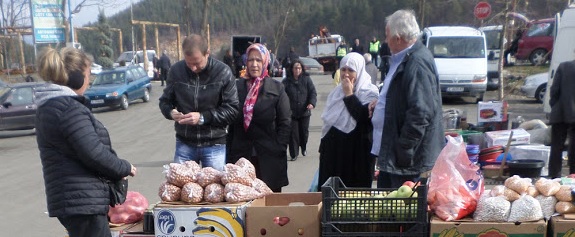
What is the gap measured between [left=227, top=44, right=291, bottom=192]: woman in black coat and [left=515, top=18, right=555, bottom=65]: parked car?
23.2 meters

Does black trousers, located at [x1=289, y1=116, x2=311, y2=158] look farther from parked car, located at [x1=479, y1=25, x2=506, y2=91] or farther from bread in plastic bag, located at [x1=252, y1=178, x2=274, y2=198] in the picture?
parked car, located at [x1=479, y1=25, x2=506, y2=91]

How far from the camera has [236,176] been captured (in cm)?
463

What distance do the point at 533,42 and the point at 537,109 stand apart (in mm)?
10574

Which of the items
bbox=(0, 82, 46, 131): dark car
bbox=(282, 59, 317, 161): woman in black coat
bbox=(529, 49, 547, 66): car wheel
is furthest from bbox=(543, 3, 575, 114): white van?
bbox=(529, 49, 547, 66): car wheel

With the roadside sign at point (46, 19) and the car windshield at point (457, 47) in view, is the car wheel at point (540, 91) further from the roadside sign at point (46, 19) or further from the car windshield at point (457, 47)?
the roadside sign at point (46, 19)

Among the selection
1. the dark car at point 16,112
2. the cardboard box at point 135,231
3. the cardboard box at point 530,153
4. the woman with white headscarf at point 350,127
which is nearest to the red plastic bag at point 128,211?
the cardboard box at point 135,231

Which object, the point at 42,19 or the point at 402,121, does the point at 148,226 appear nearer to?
the point at 402,121

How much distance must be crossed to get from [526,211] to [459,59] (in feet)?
52.3

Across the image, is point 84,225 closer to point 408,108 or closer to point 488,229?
point 408,108

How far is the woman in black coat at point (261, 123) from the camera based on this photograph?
581 centimetres

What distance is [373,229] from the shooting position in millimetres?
4207

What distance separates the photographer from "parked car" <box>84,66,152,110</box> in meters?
22.6

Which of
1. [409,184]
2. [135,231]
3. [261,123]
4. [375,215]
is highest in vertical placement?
[261,123]

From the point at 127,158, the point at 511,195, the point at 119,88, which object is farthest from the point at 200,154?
the point at 119,88
